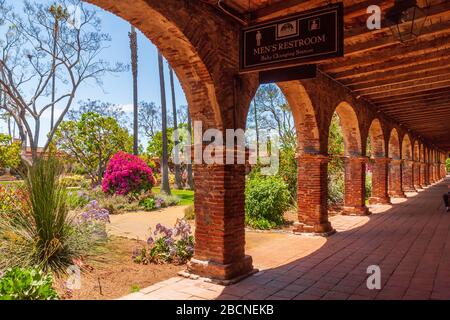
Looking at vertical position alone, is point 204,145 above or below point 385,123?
below

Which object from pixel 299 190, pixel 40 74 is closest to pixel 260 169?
pixel 299 190

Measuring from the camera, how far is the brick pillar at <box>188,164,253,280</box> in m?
4.63

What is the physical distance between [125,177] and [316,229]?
348 inches

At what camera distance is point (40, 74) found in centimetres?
1623

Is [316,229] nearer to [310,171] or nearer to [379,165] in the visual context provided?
[310,171]

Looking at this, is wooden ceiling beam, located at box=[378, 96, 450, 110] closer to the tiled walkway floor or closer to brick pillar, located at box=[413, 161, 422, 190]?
the tiled walkway floor

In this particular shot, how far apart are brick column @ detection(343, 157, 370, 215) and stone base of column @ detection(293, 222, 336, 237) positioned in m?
3.14

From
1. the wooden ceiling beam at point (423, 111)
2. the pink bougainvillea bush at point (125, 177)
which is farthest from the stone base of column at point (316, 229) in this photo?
the pink bougainvillea bush at point (125, 177)

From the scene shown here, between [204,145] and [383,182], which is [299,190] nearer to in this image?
[204,145]

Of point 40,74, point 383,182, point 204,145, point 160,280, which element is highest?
point 40,74

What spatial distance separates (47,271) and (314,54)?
4.36m

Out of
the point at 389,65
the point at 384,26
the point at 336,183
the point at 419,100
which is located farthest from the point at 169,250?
the point at 336,183

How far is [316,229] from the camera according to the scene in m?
7.61

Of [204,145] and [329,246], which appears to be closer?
[204,145]
